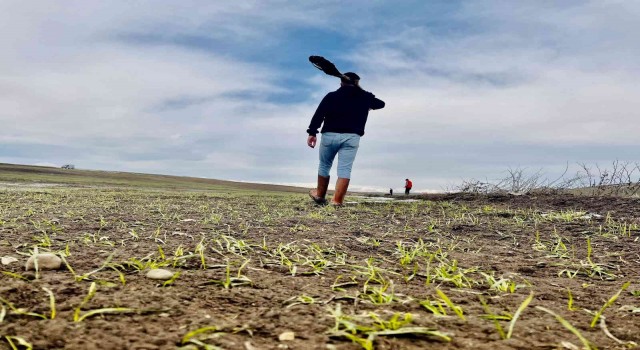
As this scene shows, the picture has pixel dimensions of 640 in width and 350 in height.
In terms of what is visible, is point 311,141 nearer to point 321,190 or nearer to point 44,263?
point 321,190

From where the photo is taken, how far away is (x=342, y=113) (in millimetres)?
8562

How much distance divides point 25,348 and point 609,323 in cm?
183

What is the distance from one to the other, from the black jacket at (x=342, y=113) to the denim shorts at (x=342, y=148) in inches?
4.0

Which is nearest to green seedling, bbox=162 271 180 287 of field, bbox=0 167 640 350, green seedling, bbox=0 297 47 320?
field, bbox=0 167 640 350

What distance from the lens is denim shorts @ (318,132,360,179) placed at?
333 inches

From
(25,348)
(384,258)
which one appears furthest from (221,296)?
(384,258)

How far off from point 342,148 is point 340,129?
330mm

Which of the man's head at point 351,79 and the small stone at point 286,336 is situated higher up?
the man's head at point 351,79

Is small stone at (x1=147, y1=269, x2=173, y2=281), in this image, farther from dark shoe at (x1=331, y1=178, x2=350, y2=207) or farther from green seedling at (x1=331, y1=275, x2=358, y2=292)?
dark shoe at (x1=331, y1=178, x2=350, y2=207)

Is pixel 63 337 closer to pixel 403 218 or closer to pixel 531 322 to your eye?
pixel 531 322

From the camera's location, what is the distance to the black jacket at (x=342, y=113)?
8.54m

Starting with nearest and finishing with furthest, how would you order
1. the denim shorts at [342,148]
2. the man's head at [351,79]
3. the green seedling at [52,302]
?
the green seedling at [52,302], the denim shorts at [342,148], the man's head at [351,79]

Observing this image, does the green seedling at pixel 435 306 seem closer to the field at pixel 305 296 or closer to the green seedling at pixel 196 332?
the field at pixel 305 296

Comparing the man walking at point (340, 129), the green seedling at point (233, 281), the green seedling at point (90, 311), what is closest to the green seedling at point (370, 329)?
the green seedling at point (233, 281)
